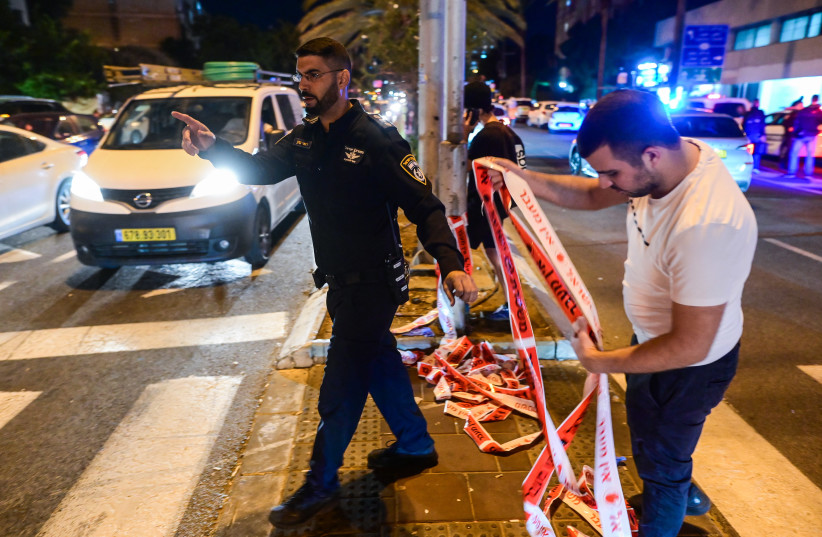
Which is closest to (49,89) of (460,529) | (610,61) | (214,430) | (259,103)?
(259,103)

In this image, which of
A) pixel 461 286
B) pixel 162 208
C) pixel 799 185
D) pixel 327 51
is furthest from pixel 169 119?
pixel 799 185

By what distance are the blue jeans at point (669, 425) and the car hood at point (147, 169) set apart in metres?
5.19

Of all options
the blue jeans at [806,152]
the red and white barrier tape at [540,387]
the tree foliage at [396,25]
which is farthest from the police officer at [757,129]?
the red and white barrier tape at [540,387]

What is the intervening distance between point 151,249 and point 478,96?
3609mm

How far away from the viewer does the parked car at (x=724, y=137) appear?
1136 centimetres

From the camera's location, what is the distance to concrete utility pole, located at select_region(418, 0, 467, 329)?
475 centimetres

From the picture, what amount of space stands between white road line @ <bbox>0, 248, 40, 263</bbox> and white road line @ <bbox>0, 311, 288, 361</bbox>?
8.93 ft

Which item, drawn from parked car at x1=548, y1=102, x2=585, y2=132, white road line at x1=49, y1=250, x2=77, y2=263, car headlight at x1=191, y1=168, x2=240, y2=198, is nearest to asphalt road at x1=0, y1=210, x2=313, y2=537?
white road line at x1=49, y1=250, x2=77, y2=263

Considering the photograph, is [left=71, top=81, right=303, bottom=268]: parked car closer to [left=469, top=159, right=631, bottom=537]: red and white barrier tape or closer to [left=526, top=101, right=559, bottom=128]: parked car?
[left=469, top=159, right=631, bottom=537]: red and white barrier tape

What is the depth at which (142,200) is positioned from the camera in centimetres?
605

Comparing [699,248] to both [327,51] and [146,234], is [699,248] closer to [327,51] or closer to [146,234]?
[327,51]

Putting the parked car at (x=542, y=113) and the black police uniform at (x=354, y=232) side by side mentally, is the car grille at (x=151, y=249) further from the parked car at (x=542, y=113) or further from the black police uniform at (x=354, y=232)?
the parked car at (x=542, y=113)

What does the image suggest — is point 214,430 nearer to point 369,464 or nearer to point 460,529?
point 369,464

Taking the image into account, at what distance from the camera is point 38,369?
462 centimetres
